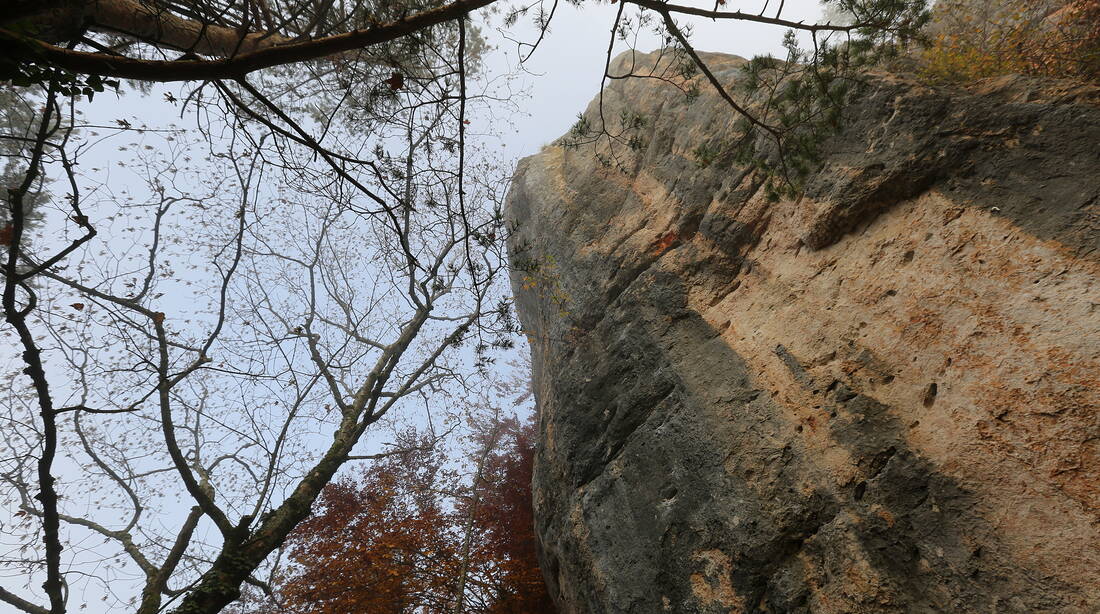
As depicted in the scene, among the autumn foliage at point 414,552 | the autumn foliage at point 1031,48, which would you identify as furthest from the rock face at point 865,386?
the autumn foliage at point 414,552

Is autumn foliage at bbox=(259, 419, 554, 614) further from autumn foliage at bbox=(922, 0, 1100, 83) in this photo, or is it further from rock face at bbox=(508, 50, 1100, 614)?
autumn foliage at bbox=(922, 0, 1100, 83)

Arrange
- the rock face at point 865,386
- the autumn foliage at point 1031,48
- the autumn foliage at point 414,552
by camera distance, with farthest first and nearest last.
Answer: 1. the autumn foliage at point 414,552
2. the autumn foliage at point 1031,48
3. the rock face at point 865,386

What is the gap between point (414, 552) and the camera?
1002 cm

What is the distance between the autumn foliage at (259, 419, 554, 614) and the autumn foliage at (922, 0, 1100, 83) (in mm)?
9842

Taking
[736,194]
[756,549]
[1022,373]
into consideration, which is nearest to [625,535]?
[756,549]

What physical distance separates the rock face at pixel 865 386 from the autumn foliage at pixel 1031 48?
1.04 metres

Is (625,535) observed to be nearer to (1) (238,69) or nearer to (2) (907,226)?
(2) (907,226)

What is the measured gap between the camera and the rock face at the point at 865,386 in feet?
10.2

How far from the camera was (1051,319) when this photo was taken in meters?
3.25

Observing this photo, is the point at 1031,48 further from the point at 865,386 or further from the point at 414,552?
the point at 414,552

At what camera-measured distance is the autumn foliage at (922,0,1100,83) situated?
4.94 metres

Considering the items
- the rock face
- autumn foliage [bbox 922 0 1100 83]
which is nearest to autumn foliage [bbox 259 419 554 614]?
the rock face

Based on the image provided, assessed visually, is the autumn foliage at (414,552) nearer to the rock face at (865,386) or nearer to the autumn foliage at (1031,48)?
the rock face at (865,386)

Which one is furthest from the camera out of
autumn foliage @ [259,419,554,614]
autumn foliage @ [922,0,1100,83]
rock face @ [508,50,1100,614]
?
autumn foliage @ [259,419,554,614]
